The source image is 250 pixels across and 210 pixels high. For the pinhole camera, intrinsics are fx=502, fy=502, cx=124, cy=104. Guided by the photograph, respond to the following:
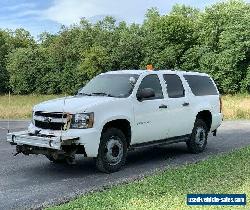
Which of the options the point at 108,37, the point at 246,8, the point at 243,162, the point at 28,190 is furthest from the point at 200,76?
the point at 108,37

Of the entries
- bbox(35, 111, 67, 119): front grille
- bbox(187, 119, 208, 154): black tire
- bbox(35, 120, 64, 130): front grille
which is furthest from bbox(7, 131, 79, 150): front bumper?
bbox(187, 119, 208, 154): black tire

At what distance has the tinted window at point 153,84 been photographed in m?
11.0

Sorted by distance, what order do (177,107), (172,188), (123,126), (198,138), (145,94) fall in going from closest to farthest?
(172,188) < (123,126) < (145,94) < (177,107) < (198,138)

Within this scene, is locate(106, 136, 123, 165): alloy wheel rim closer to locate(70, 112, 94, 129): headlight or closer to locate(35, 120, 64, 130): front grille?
locate(70, 112, 94, 129): headlight

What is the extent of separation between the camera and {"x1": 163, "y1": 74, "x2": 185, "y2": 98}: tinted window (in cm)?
1166

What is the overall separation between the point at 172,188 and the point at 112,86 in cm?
347

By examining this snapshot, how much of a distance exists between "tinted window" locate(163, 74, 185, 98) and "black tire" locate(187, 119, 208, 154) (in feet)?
3.40

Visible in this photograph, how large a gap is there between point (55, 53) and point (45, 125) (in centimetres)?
6709

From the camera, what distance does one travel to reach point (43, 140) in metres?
9.25

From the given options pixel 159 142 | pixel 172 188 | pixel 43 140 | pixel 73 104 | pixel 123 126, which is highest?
pixel 73 104

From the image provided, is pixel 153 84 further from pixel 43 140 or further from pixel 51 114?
pixel 43 140

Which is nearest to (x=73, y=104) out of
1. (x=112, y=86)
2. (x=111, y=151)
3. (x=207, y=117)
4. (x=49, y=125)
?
(x=49, y=125)

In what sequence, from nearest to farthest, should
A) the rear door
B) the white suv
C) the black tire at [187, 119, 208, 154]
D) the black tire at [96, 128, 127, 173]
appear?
the white suv
the black tire at [96, 128, 127, 173]
the rear door
the black tire at [187, 119, 208, 154]

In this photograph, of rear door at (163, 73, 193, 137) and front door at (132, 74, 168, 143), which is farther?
rear door at (163, 73, 193, 137)
